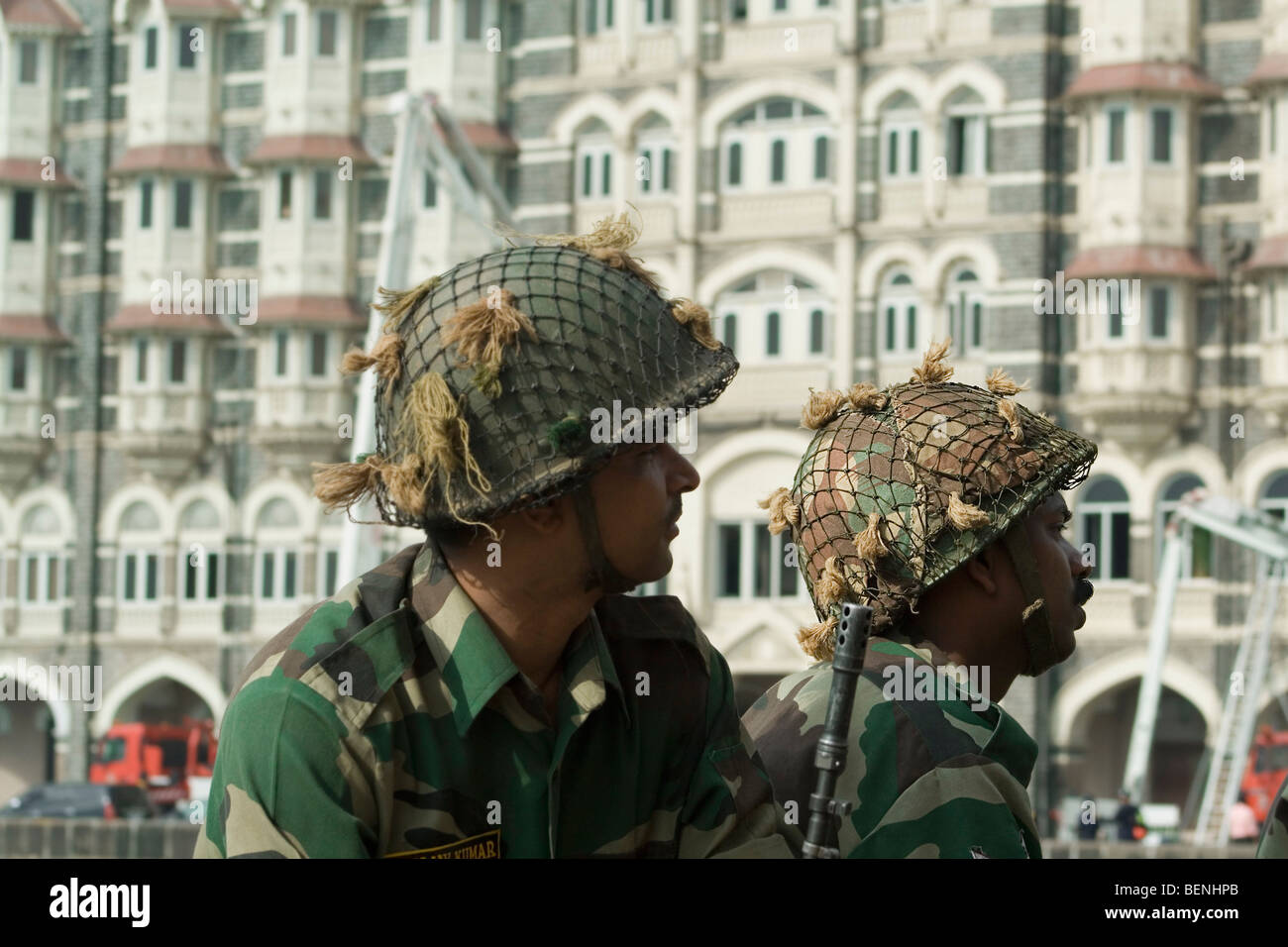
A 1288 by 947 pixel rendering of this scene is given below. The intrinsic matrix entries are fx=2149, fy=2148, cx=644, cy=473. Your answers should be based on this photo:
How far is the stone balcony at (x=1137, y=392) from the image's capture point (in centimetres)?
2972

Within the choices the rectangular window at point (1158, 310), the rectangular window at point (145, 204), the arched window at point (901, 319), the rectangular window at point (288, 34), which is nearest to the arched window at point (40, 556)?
the rectangular window at point (145, 204)

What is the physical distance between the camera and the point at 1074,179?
102 feet

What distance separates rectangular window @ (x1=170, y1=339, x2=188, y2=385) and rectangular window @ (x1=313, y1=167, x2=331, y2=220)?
3235 mm

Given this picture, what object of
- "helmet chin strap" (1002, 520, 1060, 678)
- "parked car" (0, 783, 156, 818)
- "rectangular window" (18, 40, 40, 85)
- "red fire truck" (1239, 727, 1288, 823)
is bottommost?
"parked car" (0, 783, 156, 818)

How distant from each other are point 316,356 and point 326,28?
5.53 metres

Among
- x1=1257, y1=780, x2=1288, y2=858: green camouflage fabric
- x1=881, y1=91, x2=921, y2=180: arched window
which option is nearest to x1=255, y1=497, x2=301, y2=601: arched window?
x1=881, y1=91, x2=921, y2=180: arched window

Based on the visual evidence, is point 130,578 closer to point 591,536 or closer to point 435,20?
point 435,20

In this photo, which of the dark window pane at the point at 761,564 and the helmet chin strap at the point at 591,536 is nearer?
the helmet chin strap at the point at 591,536

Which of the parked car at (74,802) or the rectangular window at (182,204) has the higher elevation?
the rectangular window at (182,204)

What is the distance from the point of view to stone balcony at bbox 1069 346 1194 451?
29719mm

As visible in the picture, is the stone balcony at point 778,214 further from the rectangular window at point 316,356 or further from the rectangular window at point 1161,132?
the rectangular window at point 316,356

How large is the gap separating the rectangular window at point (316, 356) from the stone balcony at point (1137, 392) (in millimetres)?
12391

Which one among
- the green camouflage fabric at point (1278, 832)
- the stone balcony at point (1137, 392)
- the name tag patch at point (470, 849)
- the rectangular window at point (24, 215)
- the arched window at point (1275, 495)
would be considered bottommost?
the green camouflage fabric at point (1278, 832)

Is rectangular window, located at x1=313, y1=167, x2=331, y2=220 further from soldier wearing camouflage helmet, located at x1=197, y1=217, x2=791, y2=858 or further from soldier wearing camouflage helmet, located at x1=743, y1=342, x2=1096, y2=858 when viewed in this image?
soldier wearing camouflage helmet, located at x1=197, y1=217, x2=791, y2=858
